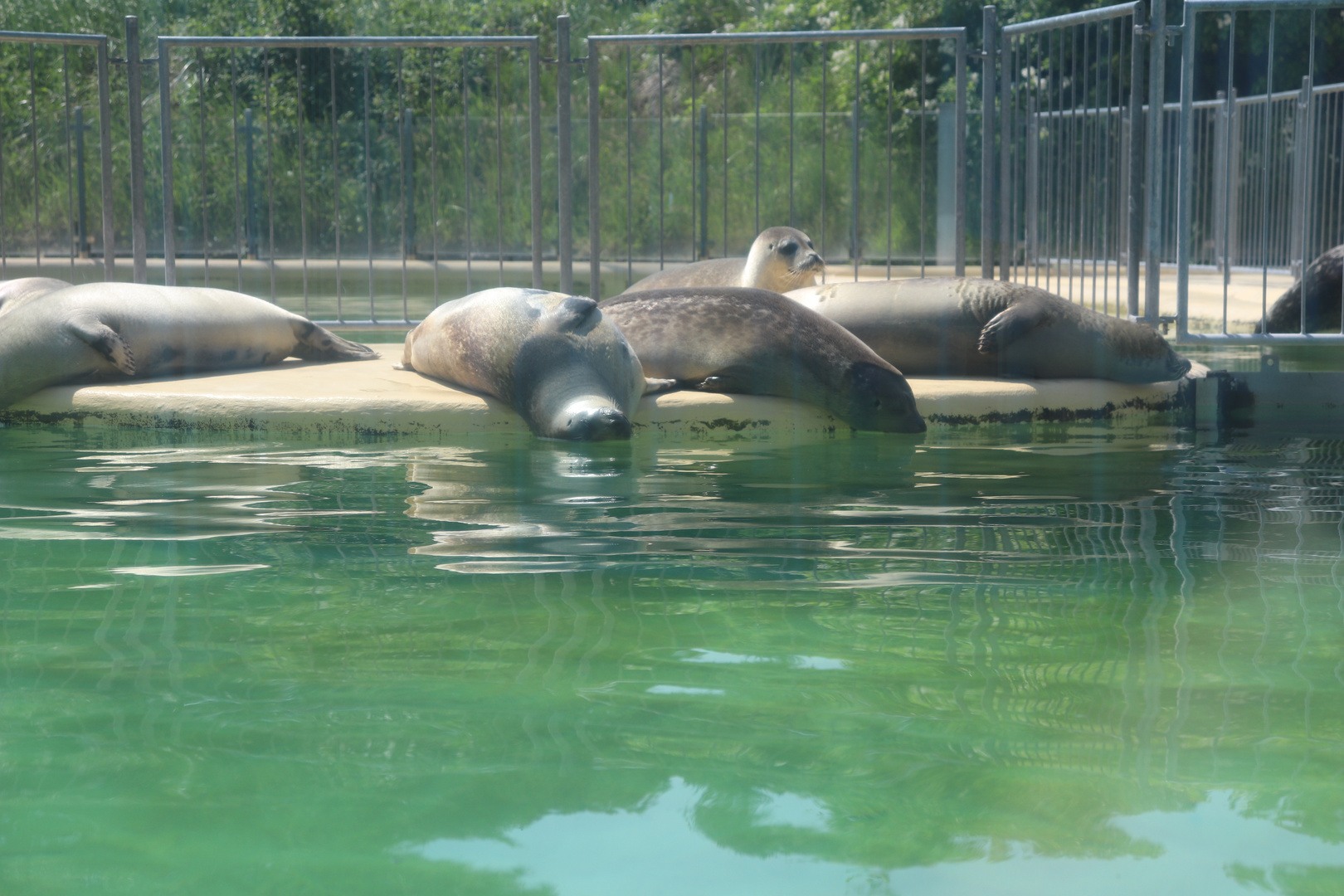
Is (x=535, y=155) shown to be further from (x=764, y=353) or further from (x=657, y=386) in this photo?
(x=764, y=353)

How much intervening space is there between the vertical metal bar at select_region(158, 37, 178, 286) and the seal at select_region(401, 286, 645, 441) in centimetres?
226

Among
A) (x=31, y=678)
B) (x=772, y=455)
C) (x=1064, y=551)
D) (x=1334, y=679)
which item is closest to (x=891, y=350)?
(x=772, y=455)

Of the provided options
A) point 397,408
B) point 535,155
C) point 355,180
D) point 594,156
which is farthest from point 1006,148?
point 355,180

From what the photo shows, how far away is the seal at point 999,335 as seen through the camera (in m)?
7.00

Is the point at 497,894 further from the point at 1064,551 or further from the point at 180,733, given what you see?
the point at 1064,551

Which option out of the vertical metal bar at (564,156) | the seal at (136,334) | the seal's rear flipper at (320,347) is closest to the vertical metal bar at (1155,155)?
the vertical metal bar at (564,156)

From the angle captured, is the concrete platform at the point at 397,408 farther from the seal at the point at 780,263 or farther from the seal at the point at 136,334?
the seal at the point at 780,263

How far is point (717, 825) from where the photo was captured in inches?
79.4

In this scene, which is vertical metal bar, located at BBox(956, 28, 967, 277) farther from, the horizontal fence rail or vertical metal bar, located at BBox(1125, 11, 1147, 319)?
the horizontal fence rail

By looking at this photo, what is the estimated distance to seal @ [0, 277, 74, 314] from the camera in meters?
7.41

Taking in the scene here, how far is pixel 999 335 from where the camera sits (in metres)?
6.95

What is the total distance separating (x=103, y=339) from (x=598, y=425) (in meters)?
2.41

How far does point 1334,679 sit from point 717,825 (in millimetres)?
1349

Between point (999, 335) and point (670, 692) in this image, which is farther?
point (999, 335)
